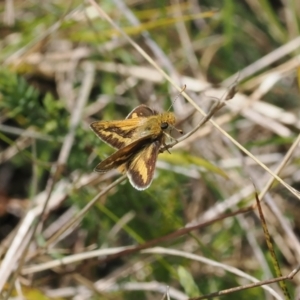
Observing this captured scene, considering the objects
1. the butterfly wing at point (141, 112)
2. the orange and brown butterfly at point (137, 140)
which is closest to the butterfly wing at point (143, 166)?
the orange and brown butterfly at point (137, 140)

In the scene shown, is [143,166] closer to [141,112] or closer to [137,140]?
[137,140]

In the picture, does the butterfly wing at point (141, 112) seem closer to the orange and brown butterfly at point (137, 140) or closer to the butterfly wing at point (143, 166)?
the orange and brown butterfly at point (137, 140)

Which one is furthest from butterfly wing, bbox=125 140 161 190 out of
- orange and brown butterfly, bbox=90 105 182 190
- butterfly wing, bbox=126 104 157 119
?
butterfly wing, bbox=126 104 157 119

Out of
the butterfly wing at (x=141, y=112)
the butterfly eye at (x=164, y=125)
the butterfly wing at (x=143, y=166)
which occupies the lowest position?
the butterfly wing at (x=143, y=166)

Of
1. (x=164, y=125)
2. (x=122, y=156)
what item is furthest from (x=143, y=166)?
(x=164, y=125)

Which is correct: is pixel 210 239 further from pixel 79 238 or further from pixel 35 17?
pixel 35 17

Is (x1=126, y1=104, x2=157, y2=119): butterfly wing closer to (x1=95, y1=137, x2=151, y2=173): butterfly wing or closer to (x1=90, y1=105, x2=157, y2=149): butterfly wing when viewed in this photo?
(x1=90, y1=105, x2=157, y2=149): butterfly wing

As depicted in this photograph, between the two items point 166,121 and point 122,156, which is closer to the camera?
point 122,156

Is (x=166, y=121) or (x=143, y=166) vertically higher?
(x=166, y=121)
